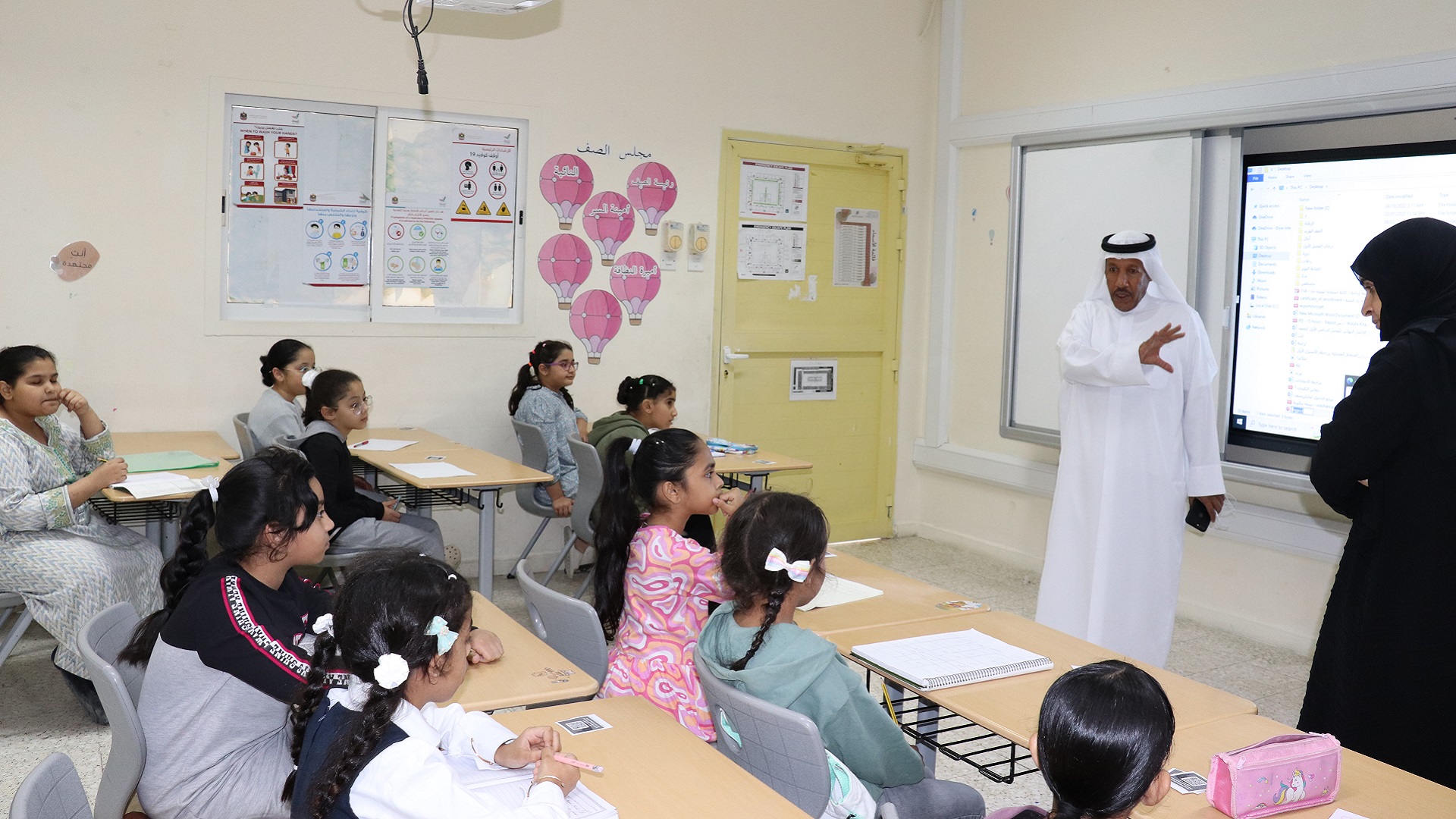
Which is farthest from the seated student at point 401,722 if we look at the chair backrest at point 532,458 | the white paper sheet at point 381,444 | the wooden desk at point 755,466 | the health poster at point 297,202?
the health poster at point 297,202

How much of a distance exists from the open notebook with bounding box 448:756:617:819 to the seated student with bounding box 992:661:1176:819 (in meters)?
0.62

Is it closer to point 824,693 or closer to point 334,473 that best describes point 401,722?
point 824,693

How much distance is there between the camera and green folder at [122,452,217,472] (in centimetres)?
362

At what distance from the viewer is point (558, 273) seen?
17.0 feet

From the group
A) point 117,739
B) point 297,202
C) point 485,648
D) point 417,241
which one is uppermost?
point 297,202

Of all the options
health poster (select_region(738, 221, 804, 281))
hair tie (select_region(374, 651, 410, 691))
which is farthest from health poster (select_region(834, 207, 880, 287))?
hair tie (select_region(374, 651, 410, 691))

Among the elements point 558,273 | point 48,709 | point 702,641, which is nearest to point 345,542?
point 48,709

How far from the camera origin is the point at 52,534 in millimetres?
3299

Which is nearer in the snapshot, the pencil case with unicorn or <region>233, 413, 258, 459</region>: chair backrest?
the pencil case with unicorn

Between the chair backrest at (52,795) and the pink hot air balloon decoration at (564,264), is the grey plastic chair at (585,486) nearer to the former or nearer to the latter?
the pink hot air balloon decoration at (564,264)

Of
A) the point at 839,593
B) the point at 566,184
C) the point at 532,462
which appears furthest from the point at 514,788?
the point at 566,184

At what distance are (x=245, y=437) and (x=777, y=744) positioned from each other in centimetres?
320

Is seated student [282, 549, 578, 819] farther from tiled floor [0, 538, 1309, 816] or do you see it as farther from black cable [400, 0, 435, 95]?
black cable [400, 0, 435, 95]

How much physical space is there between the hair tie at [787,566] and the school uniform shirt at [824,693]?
0.09 m
